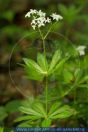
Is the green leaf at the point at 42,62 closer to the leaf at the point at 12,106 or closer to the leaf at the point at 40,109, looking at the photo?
the leaf at the point at 40,109

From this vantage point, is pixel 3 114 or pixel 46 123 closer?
pixel 46 123

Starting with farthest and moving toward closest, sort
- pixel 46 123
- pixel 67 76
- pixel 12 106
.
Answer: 1. pixel 12 106
2. pixel 67 76
3. pixel 46 123

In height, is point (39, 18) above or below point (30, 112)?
above

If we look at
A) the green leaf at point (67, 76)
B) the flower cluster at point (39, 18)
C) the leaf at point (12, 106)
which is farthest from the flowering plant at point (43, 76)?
the leaf at point (12, 106)

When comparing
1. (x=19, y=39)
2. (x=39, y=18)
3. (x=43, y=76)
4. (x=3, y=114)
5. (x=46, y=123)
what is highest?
(x=19, y=39)

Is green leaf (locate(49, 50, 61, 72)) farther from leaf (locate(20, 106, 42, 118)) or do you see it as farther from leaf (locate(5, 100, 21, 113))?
leaf (locate(5, 100, 21, 113))

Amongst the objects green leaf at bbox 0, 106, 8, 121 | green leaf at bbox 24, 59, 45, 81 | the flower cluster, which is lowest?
green leaf at bbox 0, 106, 8, 121

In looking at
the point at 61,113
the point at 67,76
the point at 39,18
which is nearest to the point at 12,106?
the point at 67,76

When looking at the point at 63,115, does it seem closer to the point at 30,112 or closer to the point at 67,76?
the point at 30,112

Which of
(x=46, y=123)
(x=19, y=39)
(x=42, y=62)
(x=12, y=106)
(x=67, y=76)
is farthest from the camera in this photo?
(x=19, y=39)

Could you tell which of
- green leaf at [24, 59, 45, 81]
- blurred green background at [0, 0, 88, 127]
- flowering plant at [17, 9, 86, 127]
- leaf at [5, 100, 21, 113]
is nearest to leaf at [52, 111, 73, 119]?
flowering plant at [17, 9, 86, 127]
